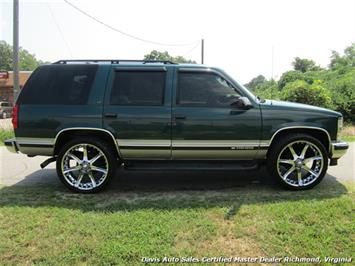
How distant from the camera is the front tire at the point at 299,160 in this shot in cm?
526

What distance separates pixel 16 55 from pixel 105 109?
10003mm

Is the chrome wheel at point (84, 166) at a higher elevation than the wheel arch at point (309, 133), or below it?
below

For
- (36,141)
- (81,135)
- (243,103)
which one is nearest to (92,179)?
(81,135)

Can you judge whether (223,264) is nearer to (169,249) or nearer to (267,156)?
(169,249)

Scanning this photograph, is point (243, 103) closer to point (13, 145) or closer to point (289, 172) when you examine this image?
point (289, 172)

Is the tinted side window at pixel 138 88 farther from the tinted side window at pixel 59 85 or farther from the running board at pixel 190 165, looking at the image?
the running board at pixel 190 165

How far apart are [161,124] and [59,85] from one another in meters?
1.69

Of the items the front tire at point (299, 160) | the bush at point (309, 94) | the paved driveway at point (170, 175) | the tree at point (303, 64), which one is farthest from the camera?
the tree at point (303, 64)

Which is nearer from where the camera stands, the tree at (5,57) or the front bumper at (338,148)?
the front bumper at (338,148)

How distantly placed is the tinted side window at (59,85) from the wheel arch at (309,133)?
9.61ft

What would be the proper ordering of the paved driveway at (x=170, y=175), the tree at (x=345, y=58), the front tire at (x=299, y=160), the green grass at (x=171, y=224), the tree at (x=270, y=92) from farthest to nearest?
the tree at (x=345, y=58) → the tree at (x=270, y=92) → the paved driveway at (x=170, y=175) → the front tire at (x=299, y=160) → the green grass at (x=171, y=224)

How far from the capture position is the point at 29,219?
14.1 feet

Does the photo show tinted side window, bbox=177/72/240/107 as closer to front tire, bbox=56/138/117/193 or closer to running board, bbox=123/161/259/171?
running board, bbox=123/161/259/171

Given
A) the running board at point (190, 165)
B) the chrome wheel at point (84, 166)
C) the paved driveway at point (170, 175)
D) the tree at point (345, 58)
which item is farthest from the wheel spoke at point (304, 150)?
the tree at point (345, 58)
